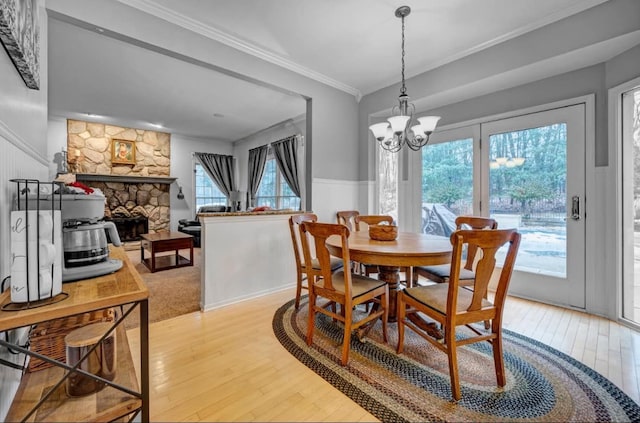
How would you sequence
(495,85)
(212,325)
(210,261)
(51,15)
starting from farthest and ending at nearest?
(495,85) < (210,261) < (212,325) < (51,15)

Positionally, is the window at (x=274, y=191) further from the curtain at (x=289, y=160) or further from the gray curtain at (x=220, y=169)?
the gray curtain at (x=220, y=169)

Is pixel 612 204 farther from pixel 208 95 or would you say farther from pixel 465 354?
pixel 208 95

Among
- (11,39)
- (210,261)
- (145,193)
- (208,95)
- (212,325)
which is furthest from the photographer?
(145,193)

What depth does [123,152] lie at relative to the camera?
19.7 feet

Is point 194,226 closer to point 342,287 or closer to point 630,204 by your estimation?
point 342,287

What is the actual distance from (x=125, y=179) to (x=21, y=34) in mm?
5830

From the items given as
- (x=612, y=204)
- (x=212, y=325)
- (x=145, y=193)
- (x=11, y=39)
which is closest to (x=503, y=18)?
(x=612, y=204)

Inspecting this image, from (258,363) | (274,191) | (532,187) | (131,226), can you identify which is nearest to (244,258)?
(258,363)

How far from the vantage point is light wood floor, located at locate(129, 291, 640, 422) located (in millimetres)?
1433

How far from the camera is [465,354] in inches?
75.5

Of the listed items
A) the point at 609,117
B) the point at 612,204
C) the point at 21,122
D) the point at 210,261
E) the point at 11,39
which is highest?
the point at 609,117

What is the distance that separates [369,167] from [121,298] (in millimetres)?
3404

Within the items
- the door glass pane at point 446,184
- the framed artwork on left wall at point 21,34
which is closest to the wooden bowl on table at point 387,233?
the door glass pane at point 446,184

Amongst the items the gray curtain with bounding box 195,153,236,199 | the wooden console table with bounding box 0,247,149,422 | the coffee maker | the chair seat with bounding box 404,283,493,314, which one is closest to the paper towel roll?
the wooden console table with bounding box 0,247,149,422
